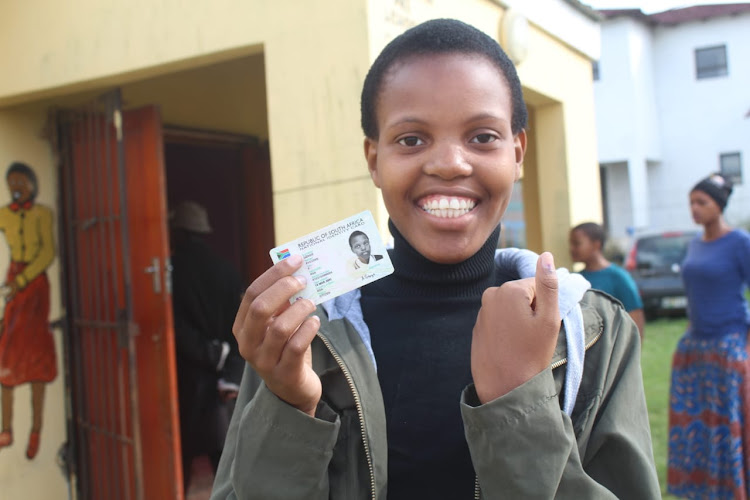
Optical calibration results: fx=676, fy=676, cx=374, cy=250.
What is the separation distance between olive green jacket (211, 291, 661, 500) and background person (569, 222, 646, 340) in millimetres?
3265

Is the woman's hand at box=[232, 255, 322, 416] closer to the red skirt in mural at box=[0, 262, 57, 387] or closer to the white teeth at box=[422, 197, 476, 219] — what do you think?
the white teeth at box=[422, 197, 476, 219]

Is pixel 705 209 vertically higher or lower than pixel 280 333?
higher

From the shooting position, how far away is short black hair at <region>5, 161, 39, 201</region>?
4293 mm

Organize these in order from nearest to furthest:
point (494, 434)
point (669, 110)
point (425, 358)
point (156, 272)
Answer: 1. point (494, 434)
2. point (425, 358)
3. point (156, 272)
4. point (669, 110)

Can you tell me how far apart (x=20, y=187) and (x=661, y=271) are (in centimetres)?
1073

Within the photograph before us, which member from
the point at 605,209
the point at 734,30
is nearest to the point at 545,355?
the point at 605,209

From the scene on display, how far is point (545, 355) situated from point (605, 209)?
20786mm

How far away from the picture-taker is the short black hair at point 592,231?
455 cm

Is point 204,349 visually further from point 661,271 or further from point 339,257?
point 661,271

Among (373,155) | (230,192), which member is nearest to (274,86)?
(373,155)

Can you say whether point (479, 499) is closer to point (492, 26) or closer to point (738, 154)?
point (492, 26)

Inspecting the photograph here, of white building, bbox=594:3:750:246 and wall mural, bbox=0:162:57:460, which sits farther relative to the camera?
white building, bbox=594:3:750:246

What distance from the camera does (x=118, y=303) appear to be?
429cm

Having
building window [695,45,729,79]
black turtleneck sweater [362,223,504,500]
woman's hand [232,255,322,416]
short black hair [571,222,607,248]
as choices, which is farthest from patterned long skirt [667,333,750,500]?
building window [695,45,729,79]
